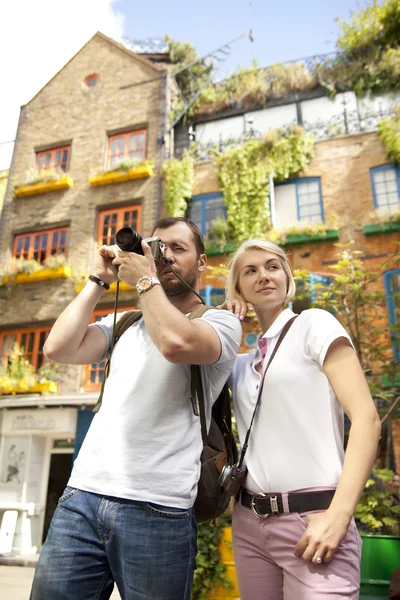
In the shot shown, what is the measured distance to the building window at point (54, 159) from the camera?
15078 mm

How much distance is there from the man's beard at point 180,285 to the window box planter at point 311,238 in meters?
9.65

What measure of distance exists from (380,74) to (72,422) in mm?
12001

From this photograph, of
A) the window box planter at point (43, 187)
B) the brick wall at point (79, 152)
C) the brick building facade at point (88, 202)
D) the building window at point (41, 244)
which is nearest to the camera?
the brick building facade at point (88, 202)

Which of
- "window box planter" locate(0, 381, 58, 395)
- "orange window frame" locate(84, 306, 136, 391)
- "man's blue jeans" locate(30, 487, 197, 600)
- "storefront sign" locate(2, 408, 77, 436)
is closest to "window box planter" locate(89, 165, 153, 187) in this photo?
"orange window frame" locate(84, 306, 136, 391)

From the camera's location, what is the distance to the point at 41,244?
1425 cm

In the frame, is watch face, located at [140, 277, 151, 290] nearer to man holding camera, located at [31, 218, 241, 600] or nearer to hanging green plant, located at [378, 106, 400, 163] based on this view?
man holding camera, located at [31, 218, 241, 600]

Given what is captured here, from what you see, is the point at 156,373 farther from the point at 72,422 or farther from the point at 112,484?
the point at 72,422

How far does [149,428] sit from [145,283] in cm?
50

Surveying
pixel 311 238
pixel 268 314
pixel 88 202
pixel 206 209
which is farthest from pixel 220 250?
pixel 268 314

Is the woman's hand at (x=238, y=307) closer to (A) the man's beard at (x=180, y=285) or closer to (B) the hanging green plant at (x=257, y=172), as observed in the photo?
(A) the man's beard at (x=180, y=285)

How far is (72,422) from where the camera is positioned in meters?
12.0

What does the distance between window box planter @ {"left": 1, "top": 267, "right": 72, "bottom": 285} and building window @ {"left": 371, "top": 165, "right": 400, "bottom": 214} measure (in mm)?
8110

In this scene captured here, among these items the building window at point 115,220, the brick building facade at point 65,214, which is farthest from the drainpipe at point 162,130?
the building window at point 115,220

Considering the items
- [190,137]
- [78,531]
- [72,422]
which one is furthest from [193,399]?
[190,137]
